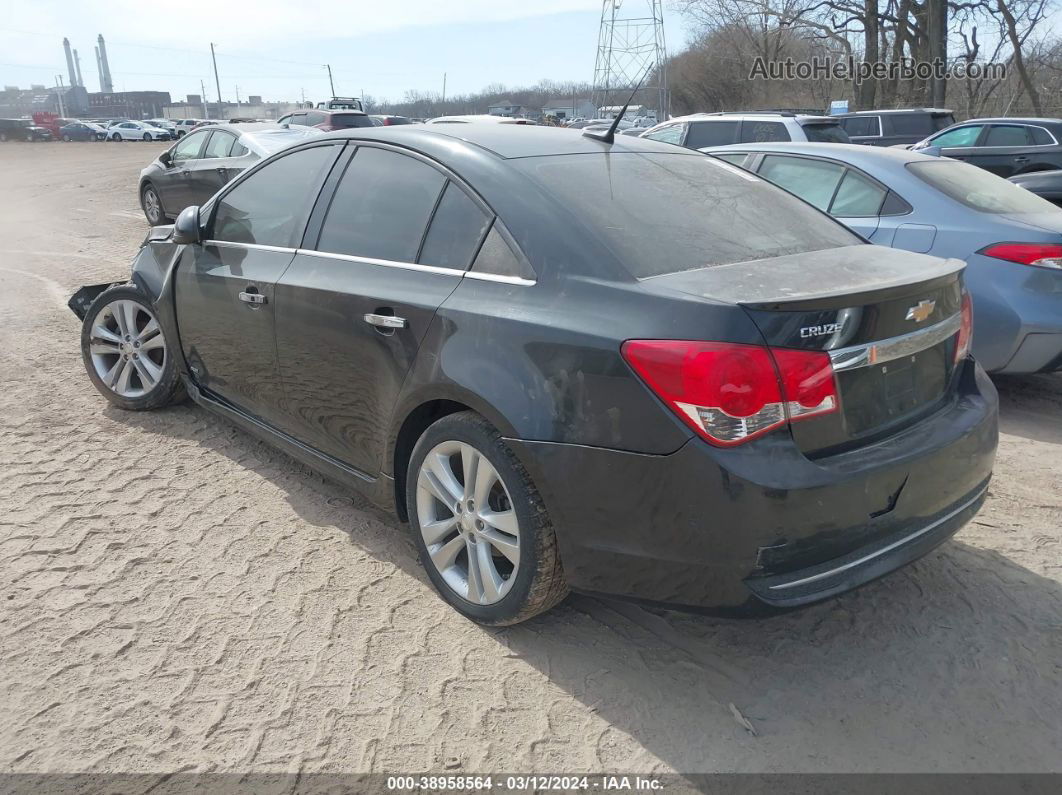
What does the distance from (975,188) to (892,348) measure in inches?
143

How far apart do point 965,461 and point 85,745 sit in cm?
281

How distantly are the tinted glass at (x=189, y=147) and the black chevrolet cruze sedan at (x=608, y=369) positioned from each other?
375 inches

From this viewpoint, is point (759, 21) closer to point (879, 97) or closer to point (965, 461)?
point (879, 97)

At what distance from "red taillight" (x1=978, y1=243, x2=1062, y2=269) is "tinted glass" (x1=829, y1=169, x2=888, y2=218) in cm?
94

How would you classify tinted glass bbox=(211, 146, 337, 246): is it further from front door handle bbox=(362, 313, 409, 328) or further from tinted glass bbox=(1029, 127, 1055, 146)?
tinted glass bbox=(1029, 127, 1055, 146)

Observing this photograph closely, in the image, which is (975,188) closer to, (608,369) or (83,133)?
(608,369)

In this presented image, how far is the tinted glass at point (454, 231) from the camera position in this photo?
299 centimetres

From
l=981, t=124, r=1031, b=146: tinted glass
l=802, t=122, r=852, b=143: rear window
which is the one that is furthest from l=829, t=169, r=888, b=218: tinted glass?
l=981, t=124, r=1031, b=146: tinted glass

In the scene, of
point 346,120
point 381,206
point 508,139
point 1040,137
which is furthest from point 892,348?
point 346,120

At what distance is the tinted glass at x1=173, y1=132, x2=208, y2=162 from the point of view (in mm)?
12328

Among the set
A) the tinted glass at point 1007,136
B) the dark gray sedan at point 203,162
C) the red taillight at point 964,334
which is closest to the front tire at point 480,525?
the red taillight at point 964,334

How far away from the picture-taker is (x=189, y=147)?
41.1ft

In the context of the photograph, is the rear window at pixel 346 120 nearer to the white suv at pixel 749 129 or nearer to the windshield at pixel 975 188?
the white suv at pixel 749 129

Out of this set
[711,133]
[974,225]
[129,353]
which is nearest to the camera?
[129,353]
